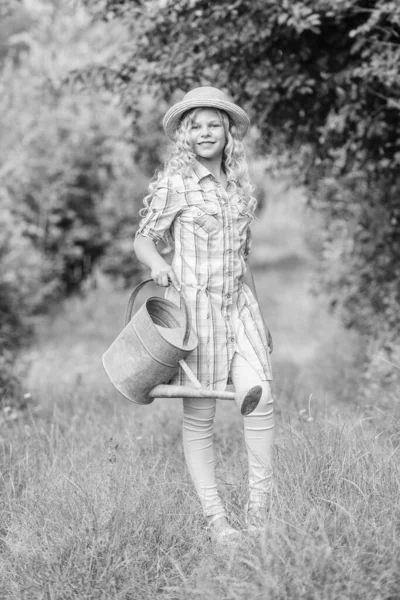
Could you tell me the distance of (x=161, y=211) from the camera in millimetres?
2990

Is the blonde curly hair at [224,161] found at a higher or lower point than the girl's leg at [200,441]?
higher

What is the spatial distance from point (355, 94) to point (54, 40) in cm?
772

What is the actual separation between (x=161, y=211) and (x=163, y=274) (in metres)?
0.32

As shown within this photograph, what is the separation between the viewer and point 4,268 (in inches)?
294

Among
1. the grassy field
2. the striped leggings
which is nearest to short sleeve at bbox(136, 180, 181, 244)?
the striped leggings

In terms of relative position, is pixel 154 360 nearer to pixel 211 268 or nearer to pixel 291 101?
pixel 211 268

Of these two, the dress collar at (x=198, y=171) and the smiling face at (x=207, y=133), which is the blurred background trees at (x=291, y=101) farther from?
the dress collar at (x=198, y=171)

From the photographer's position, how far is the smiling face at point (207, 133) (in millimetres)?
3037

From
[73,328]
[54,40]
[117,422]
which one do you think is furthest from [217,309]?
[54,40]

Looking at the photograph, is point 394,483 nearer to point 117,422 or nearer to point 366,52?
point 117,422

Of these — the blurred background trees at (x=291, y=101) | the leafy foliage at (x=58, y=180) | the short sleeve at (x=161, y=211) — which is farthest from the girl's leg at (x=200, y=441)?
the leafy foliage at (x=58, y=180)

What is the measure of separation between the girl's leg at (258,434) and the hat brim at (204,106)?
0.97 meters

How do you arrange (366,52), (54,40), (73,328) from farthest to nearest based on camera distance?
(54,40) → (73,328) → (366,52)

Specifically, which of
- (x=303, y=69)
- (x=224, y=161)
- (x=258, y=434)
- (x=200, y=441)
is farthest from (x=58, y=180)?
(x=258, y=434)
